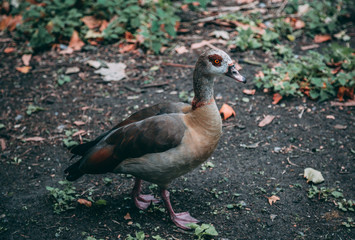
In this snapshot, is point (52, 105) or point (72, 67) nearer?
point (52, 105)

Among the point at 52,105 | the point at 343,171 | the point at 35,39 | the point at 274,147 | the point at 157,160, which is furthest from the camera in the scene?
the point at 35,39

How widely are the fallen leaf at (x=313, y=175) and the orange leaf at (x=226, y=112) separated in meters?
1.25

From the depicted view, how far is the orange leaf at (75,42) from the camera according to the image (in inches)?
248

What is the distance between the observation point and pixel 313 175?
13.1ft

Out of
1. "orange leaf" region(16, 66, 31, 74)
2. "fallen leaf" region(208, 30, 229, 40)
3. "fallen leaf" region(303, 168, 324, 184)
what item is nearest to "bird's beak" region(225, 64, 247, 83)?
"fallen leaf" region(303, 168, 324, 184)

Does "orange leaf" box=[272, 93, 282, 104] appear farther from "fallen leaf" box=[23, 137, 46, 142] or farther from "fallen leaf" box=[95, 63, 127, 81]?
"fallen leaf" box=[23, 137, 46, 142]

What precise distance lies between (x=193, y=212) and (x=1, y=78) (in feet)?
12.7

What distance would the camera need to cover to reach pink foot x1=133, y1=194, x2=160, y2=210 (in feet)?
12.2

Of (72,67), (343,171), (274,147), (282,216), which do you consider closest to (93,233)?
(282,216)

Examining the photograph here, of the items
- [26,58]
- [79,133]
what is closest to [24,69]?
[26,58]

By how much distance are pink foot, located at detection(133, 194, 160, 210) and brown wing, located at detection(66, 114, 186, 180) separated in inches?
19.4

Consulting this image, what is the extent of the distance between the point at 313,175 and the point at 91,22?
454 cm

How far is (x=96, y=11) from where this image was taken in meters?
6.64

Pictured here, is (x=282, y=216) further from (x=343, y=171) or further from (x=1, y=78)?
(x=1, y=78)
